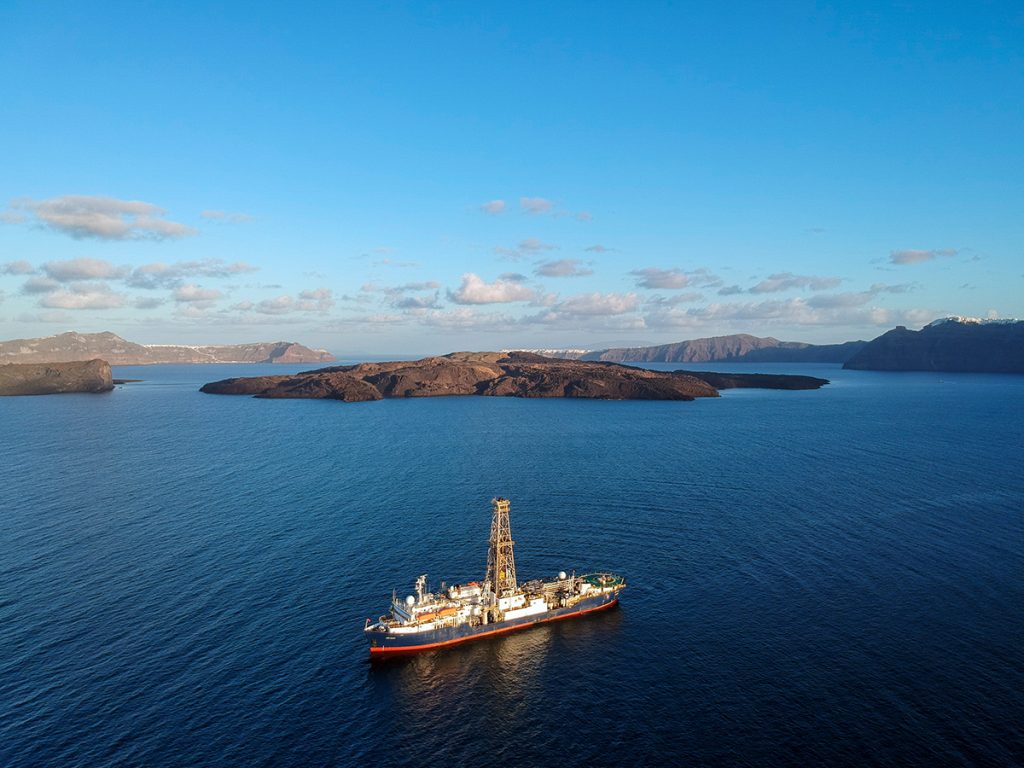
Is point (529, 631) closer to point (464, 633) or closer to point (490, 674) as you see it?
point (464, 633)

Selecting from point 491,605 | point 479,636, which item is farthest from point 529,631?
point 479,636

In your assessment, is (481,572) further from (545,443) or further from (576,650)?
(545,443)

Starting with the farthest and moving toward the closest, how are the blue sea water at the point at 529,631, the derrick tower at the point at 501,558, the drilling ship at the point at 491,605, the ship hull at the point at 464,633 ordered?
1. the derrick tower at the point at 501,558
2. the drilling ship at the point at 491,605
3. the ship hull at the point at 464,633
4. the blue sea water at the point at 529,631

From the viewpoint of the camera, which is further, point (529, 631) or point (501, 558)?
point (501, 558)

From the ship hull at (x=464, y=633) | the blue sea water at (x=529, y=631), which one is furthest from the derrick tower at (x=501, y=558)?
the blue sea water at (x=529, y=631)

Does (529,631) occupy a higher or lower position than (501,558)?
lower

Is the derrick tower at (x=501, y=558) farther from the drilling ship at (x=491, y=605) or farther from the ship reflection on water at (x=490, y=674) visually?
the ship reflection on water at (x=490, y=674)

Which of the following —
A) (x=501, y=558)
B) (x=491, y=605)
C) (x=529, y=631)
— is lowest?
(x=529, y=631)

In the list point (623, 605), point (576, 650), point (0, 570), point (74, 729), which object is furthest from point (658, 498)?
point (0, 570)
